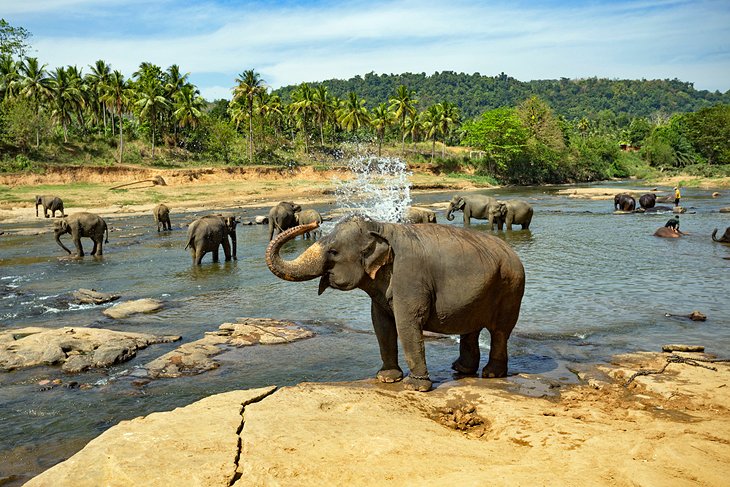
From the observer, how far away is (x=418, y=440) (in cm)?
521

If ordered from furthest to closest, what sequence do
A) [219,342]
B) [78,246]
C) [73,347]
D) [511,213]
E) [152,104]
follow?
[152,104]
[511,213]
[78,246]
[219,342]
[73,347]

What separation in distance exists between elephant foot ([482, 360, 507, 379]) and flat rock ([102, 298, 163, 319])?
7.85m

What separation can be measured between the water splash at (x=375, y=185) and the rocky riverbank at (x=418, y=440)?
37015 mm

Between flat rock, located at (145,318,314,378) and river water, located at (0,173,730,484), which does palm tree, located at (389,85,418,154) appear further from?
flat rock, located at (145,318,314,378)

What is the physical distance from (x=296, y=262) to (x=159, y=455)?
2632mm

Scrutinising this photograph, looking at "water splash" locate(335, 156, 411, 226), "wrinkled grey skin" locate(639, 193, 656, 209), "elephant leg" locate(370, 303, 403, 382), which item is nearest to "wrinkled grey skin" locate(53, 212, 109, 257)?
"elephant leg" locate(370, 303, 403, 382)

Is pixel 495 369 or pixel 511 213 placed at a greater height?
pixel 511 213

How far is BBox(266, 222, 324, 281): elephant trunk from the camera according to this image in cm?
675

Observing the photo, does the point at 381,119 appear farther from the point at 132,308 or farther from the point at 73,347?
the point at 73,347

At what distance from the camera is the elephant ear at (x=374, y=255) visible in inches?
275

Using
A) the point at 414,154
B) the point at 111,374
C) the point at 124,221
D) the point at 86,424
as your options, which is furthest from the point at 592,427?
the point at 414,154

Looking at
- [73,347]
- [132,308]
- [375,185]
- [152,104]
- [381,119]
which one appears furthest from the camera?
[381,119]

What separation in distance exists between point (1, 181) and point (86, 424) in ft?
159

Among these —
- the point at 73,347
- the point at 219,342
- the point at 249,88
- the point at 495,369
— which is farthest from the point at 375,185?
the point at 495,369
